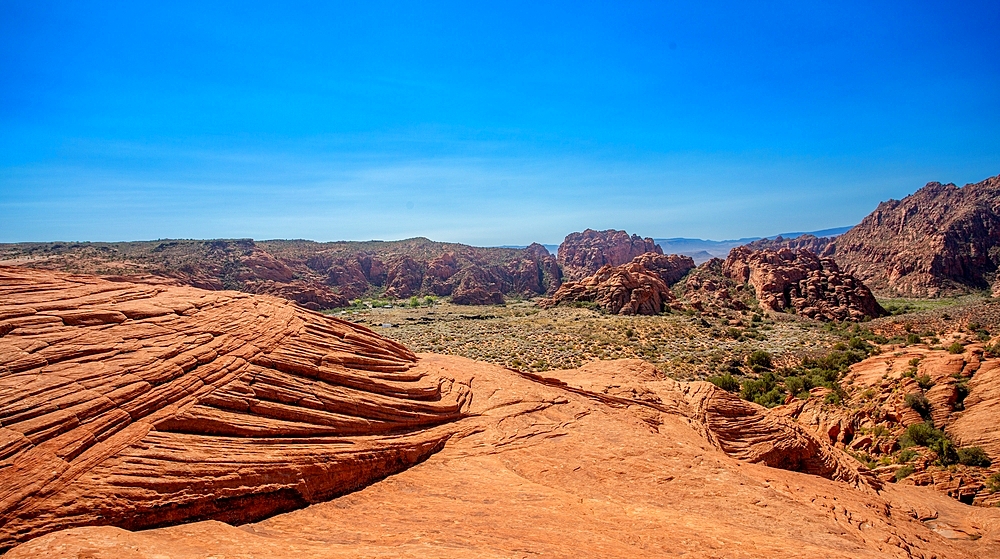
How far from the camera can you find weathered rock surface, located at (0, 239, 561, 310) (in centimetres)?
8238

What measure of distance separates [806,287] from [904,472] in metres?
55.3

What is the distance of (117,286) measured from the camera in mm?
13516

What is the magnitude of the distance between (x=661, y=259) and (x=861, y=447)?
78.4m

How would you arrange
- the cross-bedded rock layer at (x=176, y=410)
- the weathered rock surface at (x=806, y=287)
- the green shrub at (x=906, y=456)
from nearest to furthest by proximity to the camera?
the cross-bedded rock layer at (x=176, y=410)
the green shrub at (x=906, y=456)
the weathered rock surface at (x=806, y=287)

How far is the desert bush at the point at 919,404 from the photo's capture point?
69.9 feet

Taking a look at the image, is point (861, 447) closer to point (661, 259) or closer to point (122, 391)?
point (122, 391)

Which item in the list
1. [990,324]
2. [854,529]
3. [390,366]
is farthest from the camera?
[990,324]

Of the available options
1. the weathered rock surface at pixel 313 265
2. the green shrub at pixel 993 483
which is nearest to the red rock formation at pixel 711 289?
the weathered rock surface at pixel 313 265

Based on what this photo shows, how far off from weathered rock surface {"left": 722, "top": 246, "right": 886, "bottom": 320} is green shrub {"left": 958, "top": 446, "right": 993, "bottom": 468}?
47.1 m

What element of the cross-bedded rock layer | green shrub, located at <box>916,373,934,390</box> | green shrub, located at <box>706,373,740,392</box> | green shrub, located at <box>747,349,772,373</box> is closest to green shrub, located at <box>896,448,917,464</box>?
green shrub, located at <box>916,373,934,390</box>

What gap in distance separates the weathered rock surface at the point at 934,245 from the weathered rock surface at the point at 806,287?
119 feet

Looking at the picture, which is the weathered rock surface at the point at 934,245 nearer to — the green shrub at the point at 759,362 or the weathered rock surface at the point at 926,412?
the green shrub at the point at 759,362

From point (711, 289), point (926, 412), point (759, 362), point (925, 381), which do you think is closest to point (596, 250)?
point (711, 289)

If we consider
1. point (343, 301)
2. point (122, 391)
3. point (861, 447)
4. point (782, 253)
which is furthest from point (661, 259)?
point (122, 391)
